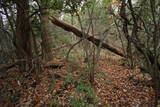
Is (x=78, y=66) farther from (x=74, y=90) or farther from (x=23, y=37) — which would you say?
(x=23, y=37)

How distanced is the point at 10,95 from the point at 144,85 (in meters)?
4.86

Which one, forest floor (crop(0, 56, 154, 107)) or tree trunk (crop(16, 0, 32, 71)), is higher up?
tree trunk (crop(16, 0, 32, 71))

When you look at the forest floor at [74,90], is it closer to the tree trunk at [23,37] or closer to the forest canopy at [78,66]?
the forest canopy at [78,66]

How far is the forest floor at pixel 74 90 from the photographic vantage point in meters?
5.18

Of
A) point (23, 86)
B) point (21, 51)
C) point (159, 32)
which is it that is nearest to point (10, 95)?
point (23, 86)

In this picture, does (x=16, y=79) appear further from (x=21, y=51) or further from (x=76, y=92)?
(x=76, y=92)

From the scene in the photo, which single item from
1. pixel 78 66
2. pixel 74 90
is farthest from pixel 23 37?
pixel 74 90

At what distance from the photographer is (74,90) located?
5742mm

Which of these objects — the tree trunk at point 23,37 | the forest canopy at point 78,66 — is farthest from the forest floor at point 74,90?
the tree trunk at point 23,37

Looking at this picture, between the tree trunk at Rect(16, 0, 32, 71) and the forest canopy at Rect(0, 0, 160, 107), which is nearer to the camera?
the forest canopy at Rect(0, 0, 160, 107)

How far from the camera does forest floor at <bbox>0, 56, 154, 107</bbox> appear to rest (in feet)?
17.0

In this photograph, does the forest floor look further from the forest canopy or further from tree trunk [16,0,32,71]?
tree trunk [16,0,32,71]

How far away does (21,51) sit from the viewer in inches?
265

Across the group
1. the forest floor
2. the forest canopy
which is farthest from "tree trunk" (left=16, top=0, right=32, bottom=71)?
the forest floor
